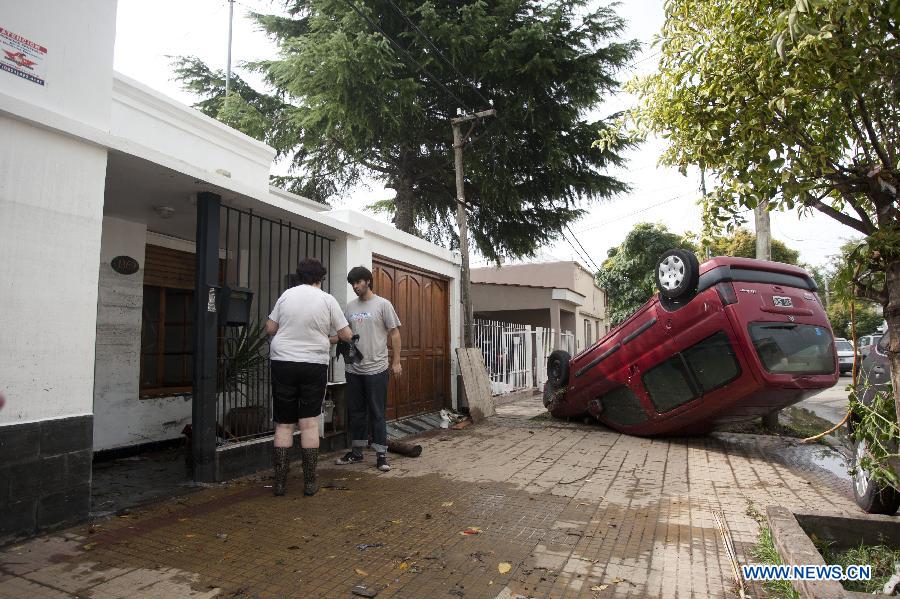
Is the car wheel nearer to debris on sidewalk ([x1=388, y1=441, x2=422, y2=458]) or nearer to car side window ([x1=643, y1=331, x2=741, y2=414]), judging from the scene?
car side window ([x1=643, y1=331, x2=741, y2=414])

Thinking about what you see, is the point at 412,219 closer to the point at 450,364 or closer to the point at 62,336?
the point at 450,364

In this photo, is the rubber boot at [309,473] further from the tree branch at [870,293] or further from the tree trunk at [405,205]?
the tree trunk at [405,205]

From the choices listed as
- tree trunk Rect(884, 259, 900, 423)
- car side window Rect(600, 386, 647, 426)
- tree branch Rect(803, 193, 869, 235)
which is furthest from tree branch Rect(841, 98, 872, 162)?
car side window Rect(600, 386, 647, 426)

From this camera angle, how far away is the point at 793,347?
5.76 meters

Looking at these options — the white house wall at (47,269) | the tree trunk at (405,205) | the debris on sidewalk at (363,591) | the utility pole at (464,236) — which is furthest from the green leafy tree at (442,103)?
the debris on sidewalk at (363,591)

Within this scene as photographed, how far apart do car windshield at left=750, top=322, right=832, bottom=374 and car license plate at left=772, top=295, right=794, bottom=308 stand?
22 centimetres

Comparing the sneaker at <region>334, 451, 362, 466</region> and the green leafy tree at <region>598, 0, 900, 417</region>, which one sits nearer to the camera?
the green leafy tree at <region>598, 0, 900, 417</region>

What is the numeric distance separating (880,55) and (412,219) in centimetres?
1189

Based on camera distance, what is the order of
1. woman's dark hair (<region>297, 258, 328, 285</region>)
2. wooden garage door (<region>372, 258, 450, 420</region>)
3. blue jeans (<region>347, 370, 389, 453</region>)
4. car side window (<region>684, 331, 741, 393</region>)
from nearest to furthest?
woman's dark hair (<region>297, 258, 328, 285</region>) → blue jeans (<region>347, 370, 389, 453</region>) → car side window (<region>684, 331, 741, 393</region>) → wooden garage door (<region>372, 258, 450, 420</region>)

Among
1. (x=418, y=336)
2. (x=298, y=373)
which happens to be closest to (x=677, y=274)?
(x=418, y=336)

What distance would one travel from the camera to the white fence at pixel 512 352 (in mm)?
11578

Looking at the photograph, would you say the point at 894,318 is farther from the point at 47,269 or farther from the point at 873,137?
the point at 47,269

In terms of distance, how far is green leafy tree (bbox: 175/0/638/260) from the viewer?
10875mm

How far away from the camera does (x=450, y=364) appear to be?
31.5 ft
